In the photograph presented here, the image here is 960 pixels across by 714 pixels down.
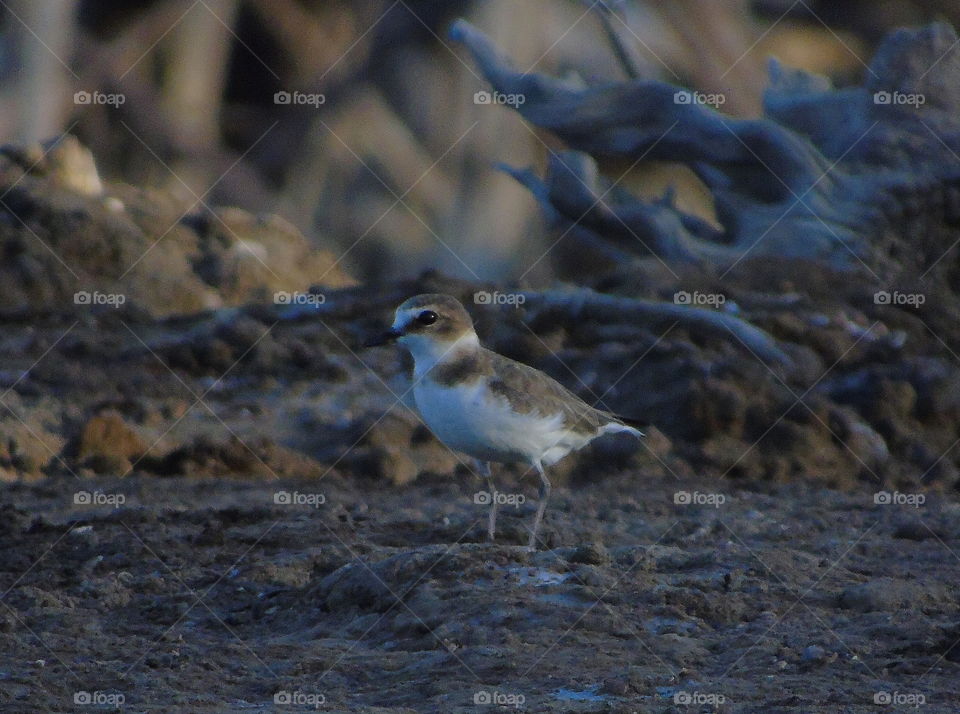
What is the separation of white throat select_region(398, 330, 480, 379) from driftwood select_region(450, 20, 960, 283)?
178 inches

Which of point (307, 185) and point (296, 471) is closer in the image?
point (296, 471)

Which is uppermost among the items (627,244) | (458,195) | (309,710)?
(458,195)

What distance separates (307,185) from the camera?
65.5 feet

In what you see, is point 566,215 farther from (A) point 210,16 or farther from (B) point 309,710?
(A) point 210,16

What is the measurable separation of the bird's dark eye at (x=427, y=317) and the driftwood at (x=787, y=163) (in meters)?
4.55

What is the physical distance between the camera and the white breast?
6.29 meters

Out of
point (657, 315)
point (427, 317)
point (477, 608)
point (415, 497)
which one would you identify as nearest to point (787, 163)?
point (657, 315)

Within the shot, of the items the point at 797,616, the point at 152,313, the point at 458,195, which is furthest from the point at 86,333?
the point at 458,195

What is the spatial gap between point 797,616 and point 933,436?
420 centimetres

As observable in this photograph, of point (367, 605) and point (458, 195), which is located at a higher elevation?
point (458, 195)

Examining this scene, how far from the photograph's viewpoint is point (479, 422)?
6285mm

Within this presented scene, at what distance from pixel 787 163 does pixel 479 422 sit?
5.39 meters

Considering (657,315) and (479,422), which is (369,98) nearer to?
Result: (657,315)

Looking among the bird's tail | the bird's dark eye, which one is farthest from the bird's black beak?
the bird's tail
